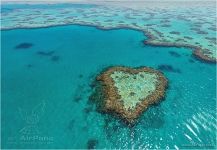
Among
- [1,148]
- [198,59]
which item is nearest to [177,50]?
[198,59]

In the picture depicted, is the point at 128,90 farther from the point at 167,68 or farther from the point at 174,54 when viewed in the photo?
the point at 174,54

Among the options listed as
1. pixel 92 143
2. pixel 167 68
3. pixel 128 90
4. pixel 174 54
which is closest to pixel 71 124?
pixel 92 143

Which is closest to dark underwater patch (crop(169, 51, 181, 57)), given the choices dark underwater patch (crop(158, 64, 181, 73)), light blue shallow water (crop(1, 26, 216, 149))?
light blue shallow water (crop(1, 26, 216, 149))

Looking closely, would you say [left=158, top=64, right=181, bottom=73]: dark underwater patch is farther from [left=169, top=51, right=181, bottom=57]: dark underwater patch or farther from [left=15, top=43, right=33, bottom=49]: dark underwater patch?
[left=15, top=43, right=33, bottom=49]: dark underwater patch

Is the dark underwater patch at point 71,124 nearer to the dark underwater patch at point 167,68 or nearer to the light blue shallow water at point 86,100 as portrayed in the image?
the light blue shallow water at point 86,100

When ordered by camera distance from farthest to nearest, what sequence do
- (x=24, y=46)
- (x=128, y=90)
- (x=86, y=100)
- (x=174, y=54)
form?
(x=24, y=46)
(x=174, y=54)
(x=128, y=90)
(x=86, y=100)
